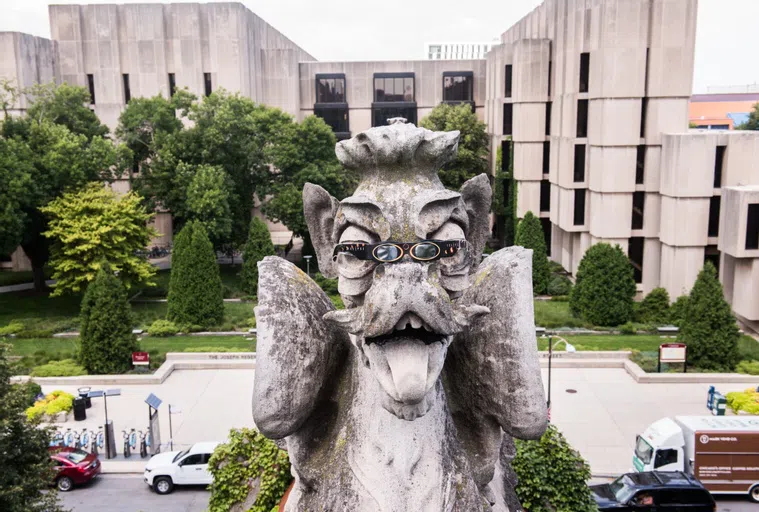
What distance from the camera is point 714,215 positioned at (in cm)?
3825

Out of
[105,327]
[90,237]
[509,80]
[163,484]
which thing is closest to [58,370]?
[105,327]

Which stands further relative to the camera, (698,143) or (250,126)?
(250,126)

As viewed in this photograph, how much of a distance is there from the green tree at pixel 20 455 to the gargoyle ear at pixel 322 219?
10.7 meters

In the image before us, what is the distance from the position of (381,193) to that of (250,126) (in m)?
42.8

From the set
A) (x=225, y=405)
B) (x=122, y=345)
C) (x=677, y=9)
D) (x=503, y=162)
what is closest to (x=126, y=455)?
(x=225, y=405)

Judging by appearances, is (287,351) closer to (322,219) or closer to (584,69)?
(322,219)

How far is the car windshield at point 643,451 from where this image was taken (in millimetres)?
21183

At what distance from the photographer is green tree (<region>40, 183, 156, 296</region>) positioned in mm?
37688

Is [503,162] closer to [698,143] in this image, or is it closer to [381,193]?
[698,143]

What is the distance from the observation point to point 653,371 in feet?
96.2

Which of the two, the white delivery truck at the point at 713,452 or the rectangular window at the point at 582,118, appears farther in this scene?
the rectangular window at the point at 582,118

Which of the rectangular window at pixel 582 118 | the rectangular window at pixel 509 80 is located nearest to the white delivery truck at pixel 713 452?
the rectangular window at pixel 582 118

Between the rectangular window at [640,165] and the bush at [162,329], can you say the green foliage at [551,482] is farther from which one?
the rectangular window at [640,165]

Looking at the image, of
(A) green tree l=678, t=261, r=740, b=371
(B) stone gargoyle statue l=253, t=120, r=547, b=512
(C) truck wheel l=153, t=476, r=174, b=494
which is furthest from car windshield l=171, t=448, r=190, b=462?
(A) green tree l=678, t=261, r=740, b=371
